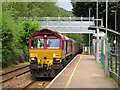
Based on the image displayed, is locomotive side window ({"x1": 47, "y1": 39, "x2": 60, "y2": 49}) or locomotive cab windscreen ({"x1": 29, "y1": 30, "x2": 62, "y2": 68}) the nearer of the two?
locomotive cab windscreen ({"x1": 29, "y1": 30, "x2": 62, "y2": 68})

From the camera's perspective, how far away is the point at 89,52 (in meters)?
47.2

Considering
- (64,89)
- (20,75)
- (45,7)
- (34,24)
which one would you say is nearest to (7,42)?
(20,75)

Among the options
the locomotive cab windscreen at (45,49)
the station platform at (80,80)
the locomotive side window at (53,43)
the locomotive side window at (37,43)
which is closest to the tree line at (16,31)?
the locomotive side window at (37,43)

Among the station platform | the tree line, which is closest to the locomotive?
the station platform

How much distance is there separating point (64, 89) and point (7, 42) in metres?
13.1

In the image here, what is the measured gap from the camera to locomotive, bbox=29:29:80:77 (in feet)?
53.3

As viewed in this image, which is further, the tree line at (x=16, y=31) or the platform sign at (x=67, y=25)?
the platform sign at (x=67, y=25)

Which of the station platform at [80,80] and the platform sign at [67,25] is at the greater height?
the platform sign at [67,25]

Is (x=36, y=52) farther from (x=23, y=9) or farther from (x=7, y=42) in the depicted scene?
(x=23, y=9)

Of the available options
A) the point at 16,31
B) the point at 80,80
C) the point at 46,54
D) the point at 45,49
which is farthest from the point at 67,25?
the point at 80,80

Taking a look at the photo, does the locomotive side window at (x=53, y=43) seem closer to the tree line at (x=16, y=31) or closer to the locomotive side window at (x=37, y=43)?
the locomotive side window at (x=37, y=43)

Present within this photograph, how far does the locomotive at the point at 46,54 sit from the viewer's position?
16250 mm

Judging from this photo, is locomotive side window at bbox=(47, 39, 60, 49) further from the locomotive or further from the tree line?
the tree line

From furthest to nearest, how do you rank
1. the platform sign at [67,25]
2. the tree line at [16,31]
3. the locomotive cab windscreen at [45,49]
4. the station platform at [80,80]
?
the platform sign at [67,25]
the tree line at [16,31]
the locomotive cab windscreen at [45,49]
the station platform at [80,80]
